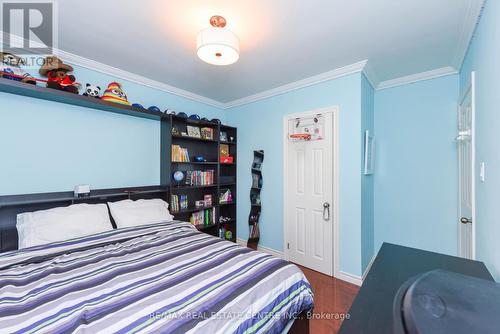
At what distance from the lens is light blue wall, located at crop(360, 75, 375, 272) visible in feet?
8.02

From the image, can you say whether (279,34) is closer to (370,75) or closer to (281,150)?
(370,75)

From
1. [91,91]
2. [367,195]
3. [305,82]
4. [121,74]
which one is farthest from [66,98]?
[367,195]

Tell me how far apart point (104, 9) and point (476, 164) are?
305cm

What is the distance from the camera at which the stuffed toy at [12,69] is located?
1760mm

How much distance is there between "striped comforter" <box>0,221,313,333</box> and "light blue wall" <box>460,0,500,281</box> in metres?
1.12

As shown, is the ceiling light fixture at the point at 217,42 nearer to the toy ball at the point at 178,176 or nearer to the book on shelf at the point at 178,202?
the toy ball at the point at 178,176

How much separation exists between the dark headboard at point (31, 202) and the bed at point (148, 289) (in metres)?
0.50

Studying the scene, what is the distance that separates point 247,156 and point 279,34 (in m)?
1.94

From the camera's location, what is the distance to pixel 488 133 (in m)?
1.27

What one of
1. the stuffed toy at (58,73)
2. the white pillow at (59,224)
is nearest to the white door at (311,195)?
the white pillow at (59,224)

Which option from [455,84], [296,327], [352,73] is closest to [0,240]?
[296,327]

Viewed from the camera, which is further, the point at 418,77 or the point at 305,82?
the point at 305,82

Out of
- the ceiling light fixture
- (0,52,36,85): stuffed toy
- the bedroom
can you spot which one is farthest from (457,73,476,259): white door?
(0,52,36,85): stuffed toy

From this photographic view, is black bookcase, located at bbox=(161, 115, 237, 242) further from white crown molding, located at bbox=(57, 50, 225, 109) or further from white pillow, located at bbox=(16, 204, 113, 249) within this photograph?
white pillow, located at bbox=(16, 204, 113, 249)
